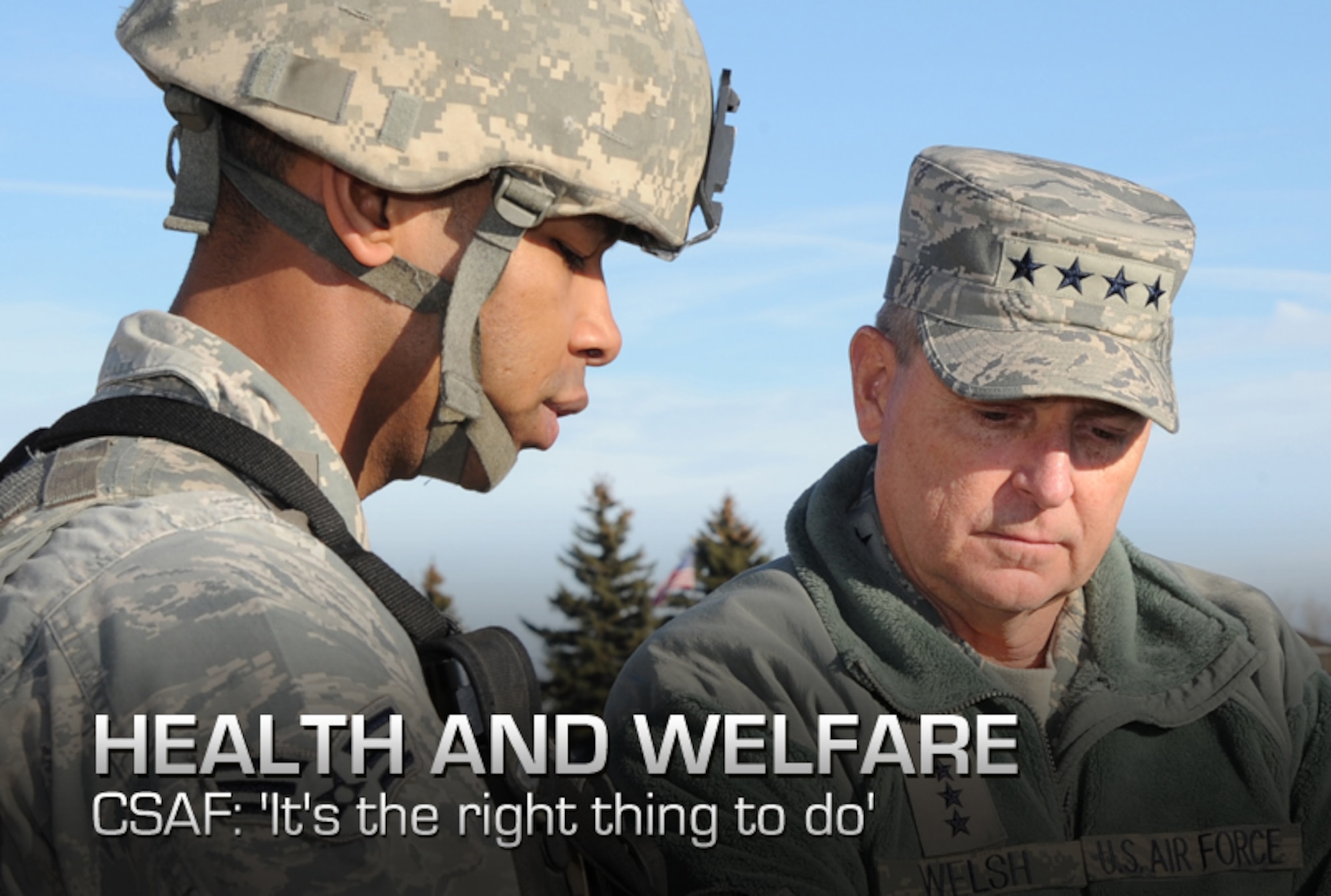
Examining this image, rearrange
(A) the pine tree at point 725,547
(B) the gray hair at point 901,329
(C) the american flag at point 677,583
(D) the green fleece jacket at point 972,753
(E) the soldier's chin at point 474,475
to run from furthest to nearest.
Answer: (A) the pine tree at point 725,547 → (C) the american flag at point 677,583 → (B) the gray hair at point 901,329 → (D) the green fleece jacket at point 972,753 → (E) the soldier's chin at point 474,475

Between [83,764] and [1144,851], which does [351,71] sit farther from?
[1144,851]

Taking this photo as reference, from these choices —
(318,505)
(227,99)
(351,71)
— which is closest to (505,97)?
(351,71)

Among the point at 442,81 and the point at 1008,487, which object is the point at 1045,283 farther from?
the point at 442,81

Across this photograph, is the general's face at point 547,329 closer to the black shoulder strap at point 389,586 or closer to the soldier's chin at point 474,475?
the soldier's chin at point 474,475

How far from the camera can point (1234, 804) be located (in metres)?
3.64

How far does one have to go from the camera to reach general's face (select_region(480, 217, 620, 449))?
274cm

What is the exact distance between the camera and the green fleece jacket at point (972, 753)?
341 cm

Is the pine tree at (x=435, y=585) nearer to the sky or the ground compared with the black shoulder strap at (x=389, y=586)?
nearer to the ground

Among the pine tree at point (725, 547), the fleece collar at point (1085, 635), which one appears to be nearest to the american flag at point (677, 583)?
the pine tree at point (725, 547)

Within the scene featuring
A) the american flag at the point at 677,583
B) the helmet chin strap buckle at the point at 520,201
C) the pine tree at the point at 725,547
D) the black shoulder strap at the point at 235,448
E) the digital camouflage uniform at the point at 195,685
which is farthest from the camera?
the pine tree at the point at 725,547

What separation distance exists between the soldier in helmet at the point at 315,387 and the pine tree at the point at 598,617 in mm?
28041

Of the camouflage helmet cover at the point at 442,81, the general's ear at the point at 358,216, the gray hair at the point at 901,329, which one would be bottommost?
the gray hair at the point at 901,329

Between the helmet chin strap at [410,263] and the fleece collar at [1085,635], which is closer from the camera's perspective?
the helmet chin strap at [410,263]

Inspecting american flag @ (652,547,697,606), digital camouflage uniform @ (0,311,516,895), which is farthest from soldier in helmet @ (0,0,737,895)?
american flag @ (652,547,697,606)
